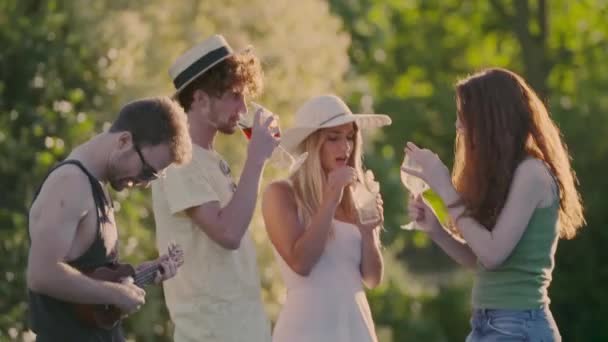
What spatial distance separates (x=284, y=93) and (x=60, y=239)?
32.6 feet

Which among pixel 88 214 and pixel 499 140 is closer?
pixel 88 214

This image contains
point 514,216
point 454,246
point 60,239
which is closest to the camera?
point 60,239

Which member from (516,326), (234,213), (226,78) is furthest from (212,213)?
(516,326)

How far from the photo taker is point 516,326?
5578mm

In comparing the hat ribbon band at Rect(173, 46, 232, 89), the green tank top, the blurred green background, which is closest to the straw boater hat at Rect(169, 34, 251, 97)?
the hat ribbon band at Rect(173, 46, 232, 89)

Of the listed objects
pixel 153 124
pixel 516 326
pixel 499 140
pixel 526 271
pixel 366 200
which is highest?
pixel 153 124

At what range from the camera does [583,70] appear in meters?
31.3

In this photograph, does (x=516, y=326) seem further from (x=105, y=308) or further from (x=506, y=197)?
(x=105, y=308)

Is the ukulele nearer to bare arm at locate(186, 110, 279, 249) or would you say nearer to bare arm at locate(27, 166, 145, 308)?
bare arm at locate(27, 166, 145, 308)

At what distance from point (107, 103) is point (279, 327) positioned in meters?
5.00

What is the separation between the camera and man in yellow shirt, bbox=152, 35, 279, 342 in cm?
561

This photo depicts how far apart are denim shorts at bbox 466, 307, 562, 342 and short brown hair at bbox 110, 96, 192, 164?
1.32 m

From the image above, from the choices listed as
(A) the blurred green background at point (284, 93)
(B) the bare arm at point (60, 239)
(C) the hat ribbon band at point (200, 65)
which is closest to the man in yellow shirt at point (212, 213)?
(C) the hat ribbon band at point (200, 65)

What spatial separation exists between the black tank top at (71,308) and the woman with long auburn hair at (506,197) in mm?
1311
